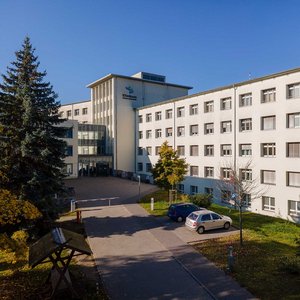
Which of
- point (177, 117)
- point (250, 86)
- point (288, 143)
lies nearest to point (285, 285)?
point (288, 143)

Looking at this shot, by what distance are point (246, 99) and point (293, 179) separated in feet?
32.2

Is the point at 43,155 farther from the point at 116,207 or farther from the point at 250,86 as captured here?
the point at 250,86

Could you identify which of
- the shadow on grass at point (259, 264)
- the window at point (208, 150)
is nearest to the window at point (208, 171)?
the window at point (208, 150)

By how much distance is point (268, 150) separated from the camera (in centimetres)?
3114

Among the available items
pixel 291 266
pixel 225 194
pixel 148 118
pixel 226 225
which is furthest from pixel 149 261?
pixel 148 118

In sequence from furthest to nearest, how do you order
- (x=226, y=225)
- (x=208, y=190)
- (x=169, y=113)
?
(x=169, y=113) → (x=208, y=190) → (x=226, y=225)

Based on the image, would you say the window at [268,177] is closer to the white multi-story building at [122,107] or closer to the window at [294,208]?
the window at [294,208]

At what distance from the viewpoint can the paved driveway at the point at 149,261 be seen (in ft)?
39.9

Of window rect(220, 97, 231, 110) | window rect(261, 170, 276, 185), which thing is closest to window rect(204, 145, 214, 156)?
window rect(220, 97, 231, 110)

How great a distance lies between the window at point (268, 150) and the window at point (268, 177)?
169 cm

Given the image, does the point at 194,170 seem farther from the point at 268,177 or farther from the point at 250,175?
the point at 268,177

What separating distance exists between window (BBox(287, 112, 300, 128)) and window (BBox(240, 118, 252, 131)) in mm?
4481

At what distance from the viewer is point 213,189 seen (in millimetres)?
37125

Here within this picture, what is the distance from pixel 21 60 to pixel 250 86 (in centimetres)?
2259
